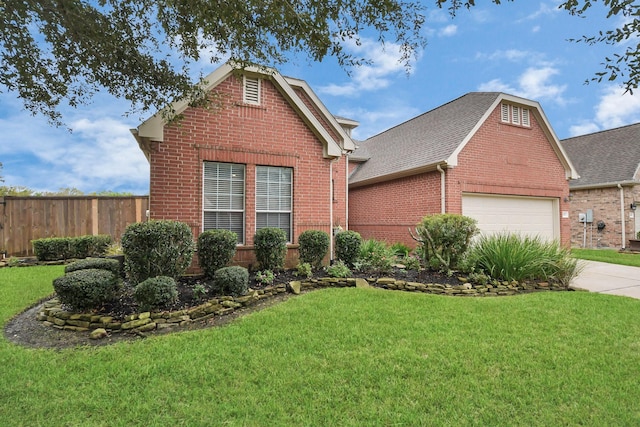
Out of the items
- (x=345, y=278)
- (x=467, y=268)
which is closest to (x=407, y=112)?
(x=467, y=268)

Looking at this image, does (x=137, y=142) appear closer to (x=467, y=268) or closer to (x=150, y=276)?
(x=150, y=276)

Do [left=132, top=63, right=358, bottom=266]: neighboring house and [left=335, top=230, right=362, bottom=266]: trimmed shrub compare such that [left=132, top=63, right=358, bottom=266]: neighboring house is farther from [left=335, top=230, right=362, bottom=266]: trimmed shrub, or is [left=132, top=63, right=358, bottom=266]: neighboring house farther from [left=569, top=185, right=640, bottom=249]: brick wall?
[left=569, top=185, right=640, bottom=249]: brick wall

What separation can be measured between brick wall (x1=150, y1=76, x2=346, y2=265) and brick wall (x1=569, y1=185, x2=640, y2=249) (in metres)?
17.3

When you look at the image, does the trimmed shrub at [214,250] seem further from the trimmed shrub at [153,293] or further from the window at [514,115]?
the window at [514,115]

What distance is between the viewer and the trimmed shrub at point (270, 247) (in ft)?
24.0

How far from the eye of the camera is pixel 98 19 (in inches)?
181

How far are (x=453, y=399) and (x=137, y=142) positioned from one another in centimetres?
790

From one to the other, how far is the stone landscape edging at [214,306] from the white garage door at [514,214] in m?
4.93

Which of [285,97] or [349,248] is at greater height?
[285,97]

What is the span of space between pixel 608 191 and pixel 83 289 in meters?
23.0

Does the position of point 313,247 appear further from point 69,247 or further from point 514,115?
point 514,115

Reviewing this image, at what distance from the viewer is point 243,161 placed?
806 cm

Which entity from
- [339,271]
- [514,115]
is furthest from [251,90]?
[514,115]

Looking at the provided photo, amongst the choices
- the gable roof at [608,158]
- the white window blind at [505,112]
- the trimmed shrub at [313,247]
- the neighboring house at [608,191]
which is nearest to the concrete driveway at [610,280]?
the white window blind at [505,112]
